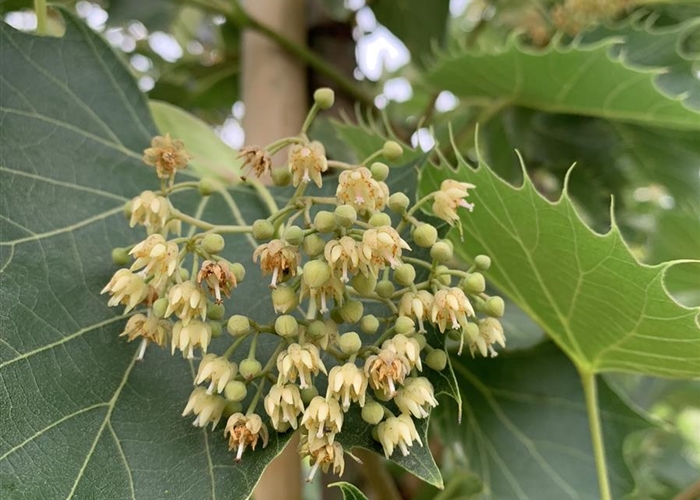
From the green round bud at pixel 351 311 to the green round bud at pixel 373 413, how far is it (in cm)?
5

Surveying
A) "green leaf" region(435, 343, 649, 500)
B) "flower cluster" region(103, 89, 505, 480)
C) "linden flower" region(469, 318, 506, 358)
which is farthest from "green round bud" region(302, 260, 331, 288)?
"green leaf" region(435, 343, 649, 500)

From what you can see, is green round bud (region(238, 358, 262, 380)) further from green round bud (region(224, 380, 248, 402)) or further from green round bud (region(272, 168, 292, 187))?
green round bud (region(272, 168, 292, 187))

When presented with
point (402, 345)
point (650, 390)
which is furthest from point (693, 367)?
point (650, 390)

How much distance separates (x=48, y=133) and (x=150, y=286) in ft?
0.59

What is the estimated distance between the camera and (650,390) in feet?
3.73

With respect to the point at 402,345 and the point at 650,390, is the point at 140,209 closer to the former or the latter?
the point at 402,345

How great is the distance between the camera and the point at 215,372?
0.40m

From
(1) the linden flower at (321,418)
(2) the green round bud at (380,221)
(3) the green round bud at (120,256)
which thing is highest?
(2) the green round bud at (380,221)

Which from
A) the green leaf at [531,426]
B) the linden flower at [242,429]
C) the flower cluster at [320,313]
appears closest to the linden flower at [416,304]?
the flower cluster at [320,313]

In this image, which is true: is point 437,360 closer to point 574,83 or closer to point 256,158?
point 256,158

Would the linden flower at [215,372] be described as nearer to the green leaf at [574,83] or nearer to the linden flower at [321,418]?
the linden flower at [321,418]

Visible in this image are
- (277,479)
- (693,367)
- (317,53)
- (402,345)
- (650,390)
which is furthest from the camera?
(650,390)

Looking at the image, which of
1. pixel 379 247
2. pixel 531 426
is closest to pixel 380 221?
pixel 379 247

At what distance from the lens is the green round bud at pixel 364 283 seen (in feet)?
1.30
